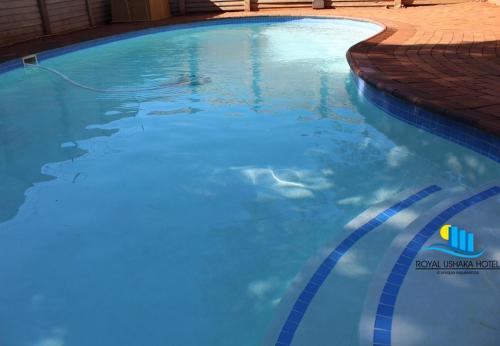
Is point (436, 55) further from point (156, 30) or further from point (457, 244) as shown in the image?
point (156, 30)

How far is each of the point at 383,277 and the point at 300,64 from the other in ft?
19.3

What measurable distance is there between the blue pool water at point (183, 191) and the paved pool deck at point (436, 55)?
1.07ft

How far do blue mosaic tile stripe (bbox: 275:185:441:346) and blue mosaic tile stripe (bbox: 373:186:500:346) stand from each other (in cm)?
33

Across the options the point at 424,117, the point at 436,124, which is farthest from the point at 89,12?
the point at 436,124

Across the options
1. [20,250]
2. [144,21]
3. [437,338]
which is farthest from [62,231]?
[144,21]

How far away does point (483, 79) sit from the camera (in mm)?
4750

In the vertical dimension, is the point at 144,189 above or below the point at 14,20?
below

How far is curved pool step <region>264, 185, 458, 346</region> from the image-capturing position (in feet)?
6.61

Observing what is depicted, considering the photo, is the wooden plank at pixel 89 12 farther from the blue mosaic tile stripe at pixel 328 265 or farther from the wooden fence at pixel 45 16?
the blue mosaic tile stripe at pixel 328 265

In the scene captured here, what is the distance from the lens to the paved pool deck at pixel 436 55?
4126 millimetres

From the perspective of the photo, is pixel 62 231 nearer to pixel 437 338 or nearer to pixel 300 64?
pixel 437 338

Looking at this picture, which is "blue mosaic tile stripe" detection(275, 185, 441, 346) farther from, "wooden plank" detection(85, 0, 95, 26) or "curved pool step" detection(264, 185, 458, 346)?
"wooden plank" detection(85, 0, 95, 26)

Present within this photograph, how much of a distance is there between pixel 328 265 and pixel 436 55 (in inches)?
184

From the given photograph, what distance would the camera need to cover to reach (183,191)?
3.66 metres
